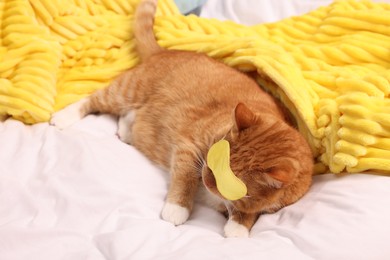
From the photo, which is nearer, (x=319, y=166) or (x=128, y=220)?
(x=128, y=220)

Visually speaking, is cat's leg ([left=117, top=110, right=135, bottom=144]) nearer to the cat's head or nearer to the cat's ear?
the cat's head

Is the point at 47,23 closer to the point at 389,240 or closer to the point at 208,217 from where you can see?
the point at 208,217

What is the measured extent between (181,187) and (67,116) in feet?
2.04

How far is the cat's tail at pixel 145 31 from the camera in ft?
6.63

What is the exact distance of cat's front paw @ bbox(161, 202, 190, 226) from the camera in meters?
1.43

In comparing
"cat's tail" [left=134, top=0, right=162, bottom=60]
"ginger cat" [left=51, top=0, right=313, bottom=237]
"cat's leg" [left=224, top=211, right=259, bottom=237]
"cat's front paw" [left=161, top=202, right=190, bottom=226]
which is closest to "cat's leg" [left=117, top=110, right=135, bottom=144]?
"ginger cat" [left=51, top=0, right=313, bottom=237]

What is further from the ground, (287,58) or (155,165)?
(287,58)

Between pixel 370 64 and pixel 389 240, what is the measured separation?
0.82 meters

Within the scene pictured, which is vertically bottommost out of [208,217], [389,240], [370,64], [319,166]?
[208,217]

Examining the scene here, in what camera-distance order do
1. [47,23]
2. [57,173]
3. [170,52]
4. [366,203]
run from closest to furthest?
1. [366,203]
2. [57,173]
3. [170,52]
4. [47,23]

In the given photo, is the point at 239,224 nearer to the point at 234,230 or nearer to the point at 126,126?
the point at 234,230

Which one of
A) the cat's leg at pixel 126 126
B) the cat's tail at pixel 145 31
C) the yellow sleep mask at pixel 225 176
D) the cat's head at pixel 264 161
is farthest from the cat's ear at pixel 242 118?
the cat's tail at pixel 145 31

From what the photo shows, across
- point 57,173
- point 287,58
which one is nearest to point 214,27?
point 287,58

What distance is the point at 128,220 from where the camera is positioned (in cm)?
132
